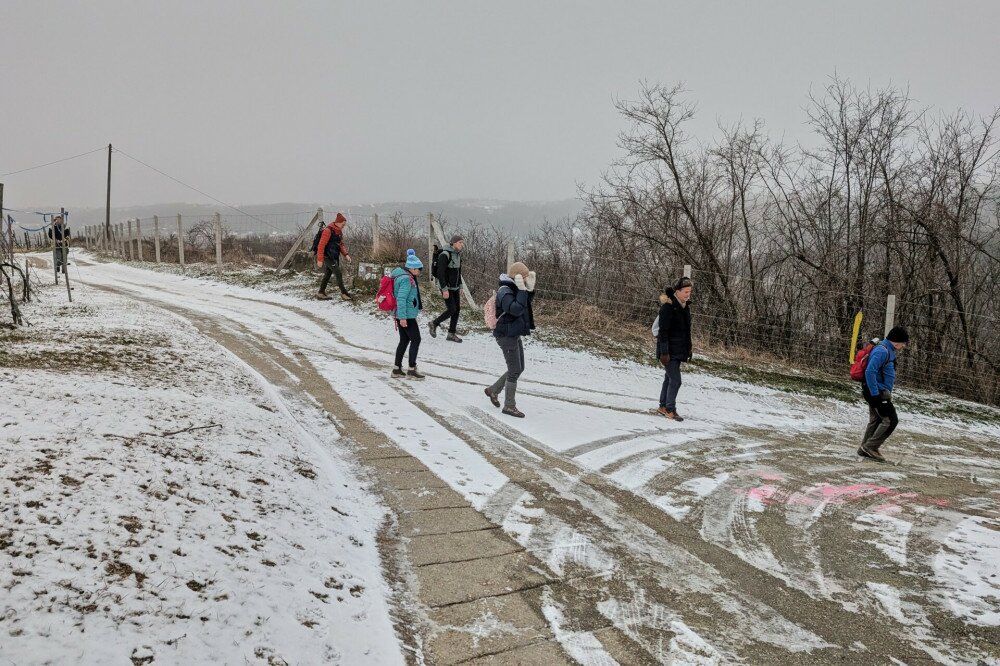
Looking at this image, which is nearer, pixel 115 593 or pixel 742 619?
pixel 115 593

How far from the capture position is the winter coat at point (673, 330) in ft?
25.8

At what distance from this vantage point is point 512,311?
721cm

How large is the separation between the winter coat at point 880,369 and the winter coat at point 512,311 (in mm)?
4045

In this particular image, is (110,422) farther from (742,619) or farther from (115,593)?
(742,619)

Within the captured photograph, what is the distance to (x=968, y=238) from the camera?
13836mm

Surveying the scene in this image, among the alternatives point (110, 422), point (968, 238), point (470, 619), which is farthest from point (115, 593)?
point (968, 238)

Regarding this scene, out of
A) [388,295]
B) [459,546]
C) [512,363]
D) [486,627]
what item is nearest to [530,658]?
[486,627]

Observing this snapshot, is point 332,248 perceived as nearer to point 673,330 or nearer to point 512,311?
point 512,311

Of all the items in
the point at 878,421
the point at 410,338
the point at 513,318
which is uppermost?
the point at 513,318

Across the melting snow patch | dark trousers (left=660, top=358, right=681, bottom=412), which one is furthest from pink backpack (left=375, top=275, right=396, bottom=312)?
the melting snow patch

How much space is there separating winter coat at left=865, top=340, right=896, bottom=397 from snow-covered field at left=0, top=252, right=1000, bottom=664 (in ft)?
3.06

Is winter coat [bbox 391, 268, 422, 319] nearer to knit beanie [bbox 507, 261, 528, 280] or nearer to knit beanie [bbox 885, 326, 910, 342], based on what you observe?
knit beanie [bbox 507, 261, 528, 280]

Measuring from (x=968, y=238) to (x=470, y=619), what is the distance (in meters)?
16.1

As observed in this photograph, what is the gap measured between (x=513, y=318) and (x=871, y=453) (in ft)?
15.4
